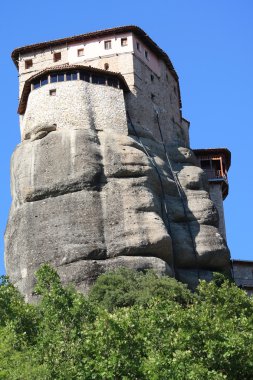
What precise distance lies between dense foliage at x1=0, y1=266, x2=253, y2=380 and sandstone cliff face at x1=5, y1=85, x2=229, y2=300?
435 inches

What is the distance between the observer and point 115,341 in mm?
32156

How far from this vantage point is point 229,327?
1515 inches

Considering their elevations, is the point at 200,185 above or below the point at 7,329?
above

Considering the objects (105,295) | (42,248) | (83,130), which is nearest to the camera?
(105,295)

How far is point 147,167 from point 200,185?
6.41 m

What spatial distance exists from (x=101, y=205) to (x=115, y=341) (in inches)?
965

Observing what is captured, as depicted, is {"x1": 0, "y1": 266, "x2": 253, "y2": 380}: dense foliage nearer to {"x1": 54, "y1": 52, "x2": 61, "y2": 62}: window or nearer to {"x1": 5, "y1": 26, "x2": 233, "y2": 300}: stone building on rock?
{"x1": 5, "y1": 26, "x2": 233, "y2": 300}: stone building on rock

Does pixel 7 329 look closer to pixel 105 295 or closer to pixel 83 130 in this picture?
pixel 105 295

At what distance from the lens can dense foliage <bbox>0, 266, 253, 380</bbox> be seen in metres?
31.6

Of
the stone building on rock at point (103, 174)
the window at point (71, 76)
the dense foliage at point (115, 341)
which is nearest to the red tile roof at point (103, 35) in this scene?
the stone building on rock at point (103, 174)

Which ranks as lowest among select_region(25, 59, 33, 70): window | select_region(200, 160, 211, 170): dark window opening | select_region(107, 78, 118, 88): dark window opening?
select_region(200, 160, 211, 170): dark window opening

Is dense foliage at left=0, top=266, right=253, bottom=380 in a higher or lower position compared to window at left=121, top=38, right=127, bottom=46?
lower

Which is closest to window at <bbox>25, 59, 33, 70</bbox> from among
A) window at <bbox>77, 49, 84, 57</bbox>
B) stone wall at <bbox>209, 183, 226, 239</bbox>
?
window at <bbox>77, 49, 84, 57</bbox>

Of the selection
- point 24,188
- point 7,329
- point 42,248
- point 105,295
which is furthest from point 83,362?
point 24,188
